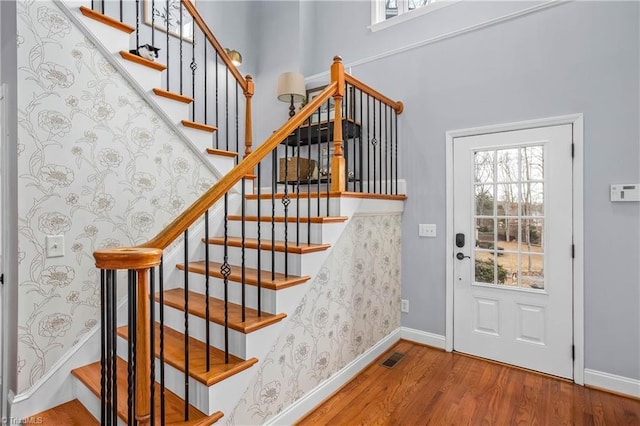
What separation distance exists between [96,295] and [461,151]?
3.06 meters

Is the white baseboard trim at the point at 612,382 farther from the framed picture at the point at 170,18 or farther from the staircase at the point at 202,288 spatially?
the framed picture at the point at 170,18

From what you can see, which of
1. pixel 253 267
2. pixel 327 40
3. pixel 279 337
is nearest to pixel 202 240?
pixel 253 267

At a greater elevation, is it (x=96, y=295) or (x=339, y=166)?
(x=339, y=166)

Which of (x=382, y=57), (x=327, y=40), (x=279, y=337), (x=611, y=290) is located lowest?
(x=279, y=337)

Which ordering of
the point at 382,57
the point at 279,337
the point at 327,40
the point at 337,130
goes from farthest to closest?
the point at 327,40
the point at 382,57
the point at 337,130
the point at 279,337

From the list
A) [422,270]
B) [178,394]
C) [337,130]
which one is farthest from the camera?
[422,270]

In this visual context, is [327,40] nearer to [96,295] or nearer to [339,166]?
[339,166]

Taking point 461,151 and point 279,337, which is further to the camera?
point 461,151

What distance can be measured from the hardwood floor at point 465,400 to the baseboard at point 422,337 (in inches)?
12.1

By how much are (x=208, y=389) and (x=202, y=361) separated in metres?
0.22

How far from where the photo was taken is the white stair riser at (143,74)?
2.32 meters

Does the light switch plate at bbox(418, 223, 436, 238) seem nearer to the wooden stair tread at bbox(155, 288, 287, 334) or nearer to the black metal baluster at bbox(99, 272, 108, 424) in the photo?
the wooden stair tread at bbox(155, 288, 287, 334)

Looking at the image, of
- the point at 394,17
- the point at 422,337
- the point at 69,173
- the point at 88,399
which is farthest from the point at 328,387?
the point at 394,17

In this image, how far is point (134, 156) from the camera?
2379mm
